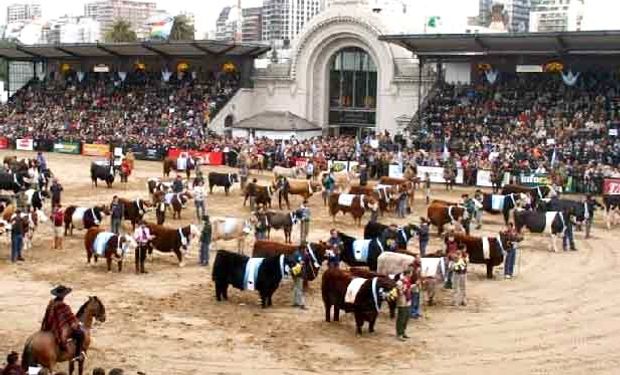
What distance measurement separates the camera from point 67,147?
49.5 meters

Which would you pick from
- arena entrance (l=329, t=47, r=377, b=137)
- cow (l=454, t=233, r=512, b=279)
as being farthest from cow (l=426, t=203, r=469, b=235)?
arena entrance (l=329, t=47, r=377, b=137)

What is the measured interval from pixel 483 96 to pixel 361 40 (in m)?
7.84

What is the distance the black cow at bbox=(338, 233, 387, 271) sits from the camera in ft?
59.7

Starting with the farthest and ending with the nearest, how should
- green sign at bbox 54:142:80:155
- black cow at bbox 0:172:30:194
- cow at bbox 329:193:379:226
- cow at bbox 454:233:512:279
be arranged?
green sign at bbox 54:142:80:155
black cow at bbox 0:172:30:194
cow at bbox 329:193:379:226
cow at bbox 454:233:512:279

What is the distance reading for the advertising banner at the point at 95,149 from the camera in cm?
4781

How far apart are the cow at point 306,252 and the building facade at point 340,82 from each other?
29624 mm

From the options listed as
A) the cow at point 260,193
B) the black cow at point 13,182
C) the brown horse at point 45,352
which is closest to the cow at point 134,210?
the cow at point 260,193

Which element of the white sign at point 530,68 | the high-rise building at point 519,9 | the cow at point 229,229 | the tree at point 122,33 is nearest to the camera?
the cow at point 229,229

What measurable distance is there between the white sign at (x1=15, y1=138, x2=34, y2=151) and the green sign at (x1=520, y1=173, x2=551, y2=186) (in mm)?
29257

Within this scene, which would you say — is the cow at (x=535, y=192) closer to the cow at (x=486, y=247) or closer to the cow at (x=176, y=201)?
the cow at (x=486, y=247)

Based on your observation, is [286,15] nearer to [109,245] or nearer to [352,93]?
[352,93]

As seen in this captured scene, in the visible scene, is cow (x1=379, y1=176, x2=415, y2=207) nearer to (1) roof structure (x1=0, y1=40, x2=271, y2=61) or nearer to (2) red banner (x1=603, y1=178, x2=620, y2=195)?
(2) red banner (x1=603, y1=178, x2=620, y2=195)

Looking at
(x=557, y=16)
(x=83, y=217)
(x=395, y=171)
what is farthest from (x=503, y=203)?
(x=557, y=16)

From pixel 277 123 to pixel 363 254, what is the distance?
100.0 ft
